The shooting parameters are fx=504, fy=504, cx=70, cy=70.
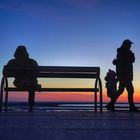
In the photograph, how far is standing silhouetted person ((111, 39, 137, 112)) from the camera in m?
12.5

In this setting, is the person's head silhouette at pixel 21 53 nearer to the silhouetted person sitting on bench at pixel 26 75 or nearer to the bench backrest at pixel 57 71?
the silhouetted person sitting on bench at pixel 26 75

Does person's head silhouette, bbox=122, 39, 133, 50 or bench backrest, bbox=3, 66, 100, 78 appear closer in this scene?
bench backrest, bbox=3, 66, 100, 78

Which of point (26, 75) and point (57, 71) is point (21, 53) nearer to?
point (26, 75)

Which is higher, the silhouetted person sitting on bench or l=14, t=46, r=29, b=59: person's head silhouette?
l=14, t=46, r=29, b=59: person's head silhouette

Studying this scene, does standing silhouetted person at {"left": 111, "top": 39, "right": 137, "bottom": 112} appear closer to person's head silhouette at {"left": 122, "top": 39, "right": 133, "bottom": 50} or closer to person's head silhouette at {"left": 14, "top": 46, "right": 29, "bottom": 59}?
person's head silhouette at {"left": 122, "top": 39, "right": 133, "bottom": 50}

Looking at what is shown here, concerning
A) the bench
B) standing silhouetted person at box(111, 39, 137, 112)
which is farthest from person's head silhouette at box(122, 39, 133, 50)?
the bench

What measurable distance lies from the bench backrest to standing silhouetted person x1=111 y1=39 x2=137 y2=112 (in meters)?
1.68

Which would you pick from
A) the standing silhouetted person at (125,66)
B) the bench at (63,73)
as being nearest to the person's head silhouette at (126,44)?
the standing silhouetted person at (125,66)

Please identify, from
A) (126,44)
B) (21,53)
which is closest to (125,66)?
(126,44)

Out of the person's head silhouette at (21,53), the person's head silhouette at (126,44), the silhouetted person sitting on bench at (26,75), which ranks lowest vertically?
the silhouetted person sitting on bench at (26,75)

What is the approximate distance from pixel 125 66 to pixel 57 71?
7.73 ft

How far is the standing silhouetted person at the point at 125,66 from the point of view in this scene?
40.9 ft

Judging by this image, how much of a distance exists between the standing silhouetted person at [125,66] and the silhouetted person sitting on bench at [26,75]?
2.51 m

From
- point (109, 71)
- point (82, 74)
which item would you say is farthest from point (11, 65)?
point (109, 71)
